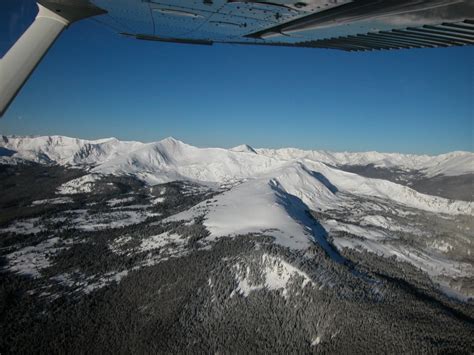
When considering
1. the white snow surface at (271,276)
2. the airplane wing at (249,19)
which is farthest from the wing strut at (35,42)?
the white snow surface at (271,276)

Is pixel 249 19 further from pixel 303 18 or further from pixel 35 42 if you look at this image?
pixel 35 42

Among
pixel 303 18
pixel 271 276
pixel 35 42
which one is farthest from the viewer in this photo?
pixel 271 276

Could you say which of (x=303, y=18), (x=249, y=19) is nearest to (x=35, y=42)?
(x=249, y=19)

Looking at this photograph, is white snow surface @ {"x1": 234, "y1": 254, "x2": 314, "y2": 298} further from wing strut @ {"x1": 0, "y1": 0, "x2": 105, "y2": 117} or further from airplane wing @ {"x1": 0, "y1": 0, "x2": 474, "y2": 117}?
wing strut @ {"x1": 0, "y1": 0, "x2": 105, "y2": 117}

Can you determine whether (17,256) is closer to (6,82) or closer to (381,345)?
(381,345)

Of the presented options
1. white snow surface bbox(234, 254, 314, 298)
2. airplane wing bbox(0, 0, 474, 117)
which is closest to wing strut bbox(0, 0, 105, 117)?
airplane wing bbox(0, 0, 474, 117)

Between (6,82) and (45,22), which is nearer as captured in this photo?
(6,82)

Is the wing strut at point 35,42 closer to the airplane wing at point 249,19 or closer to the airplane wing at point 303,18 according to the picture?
the airplane wing at point 249,19

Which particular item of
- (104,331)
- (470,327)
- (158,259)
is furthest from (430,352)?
(158,259)
